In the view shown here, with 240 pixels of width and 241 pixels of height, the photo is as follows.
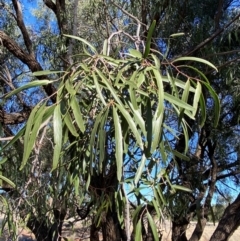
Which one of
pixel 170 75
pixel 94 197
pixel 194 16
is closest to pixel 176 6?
pixel 194 16

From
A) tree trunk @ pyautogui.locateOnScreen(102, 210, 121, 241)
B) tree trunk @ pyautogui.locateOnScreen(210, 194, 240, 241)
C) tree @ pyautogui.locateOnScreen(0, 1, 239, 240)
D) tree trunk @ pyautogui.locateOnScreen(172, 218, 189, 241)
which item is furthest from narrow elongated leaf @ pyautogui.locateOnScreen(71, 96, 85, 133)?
tree trunk @ pyautogui.locateOnScreen(172, 218, 189, 241)

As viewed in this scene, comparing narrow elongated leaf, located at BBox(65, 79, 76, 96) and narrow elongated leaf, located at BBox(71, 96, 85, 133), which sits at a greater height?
narrow elongated leaf, located at BBox(65, 79, 76, 96)

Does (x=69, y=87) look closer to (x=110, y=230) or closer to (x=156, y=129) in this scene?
(x=156, y=129)

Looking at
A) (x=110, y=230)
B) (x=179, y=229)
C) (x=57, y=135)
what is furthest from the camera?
(x=179, y=229)

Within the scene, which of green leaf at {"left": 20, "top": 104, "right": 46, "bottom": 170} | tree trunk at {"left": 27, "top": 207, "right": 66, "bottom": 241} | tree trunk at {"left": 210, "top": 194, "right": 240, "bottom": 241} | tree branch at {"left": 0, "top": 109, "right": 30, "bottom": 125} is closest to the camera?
green leaf at {"left": 20, "top": 104, "right": 46, "bottom": 170}

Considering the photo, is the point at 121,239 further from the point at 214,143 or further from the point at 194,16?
the point at 194,16

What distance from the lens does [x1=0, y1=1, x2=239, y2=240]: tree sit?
4.46ft

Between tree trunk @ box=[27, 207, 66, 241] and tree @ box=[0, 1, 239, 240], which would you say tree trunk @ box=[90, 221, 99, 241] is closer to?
tree @ box=[0, 1, 239, 240]

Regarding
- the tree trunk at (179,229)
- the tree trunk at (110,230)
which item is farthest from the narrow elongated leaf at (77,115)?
the tree trunk at (179,229)

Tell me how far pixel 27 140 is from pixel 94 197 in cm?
120

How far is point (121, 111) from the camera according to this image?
1.29 m

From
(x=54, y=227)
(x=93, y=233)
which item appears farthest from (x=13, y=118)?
(x=54, y=227)

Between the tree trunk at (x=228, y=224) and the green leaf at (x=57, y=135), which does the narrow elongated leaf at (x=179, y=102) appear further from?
the tree trunk at (x=228, y=224)

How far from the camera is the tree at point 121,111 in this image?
4.46 ft
